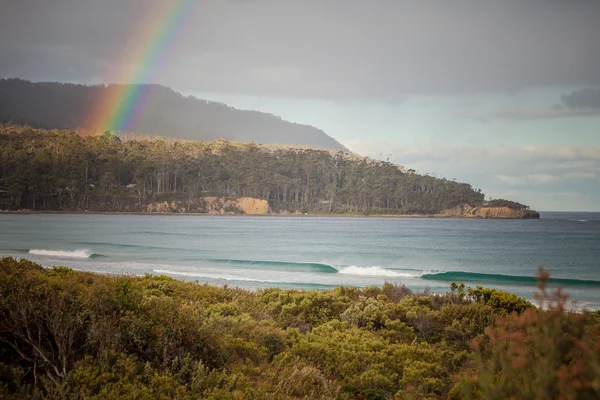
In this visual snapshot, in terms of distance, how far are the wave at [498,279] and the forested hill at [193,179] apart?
11449 centimetres

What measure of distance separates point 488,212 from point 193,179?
9095 centimetres

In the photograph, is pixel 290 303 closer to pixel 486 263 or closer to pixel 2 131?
pixel 486 263

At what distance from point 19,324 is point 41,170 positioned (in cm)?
14512

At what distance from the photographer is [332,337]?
8.94 metres

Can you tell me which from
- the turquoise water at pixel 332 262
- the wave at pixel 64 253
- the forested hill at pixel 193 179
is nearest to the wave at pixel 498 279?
the turquoise water at pixel 332 262

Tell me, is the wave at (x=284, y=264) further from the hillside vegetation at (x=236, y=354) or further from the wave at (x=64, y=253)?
the hillside vegetation at (x=236, y=354)

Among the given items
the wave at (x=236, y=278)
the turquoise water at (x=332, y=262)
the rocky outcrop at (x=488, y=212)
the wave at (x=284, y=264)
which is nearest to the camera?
the wave at (x=236, y=278)

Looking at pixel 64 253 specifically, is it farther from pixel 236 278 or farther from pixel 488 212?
pixel 488 212

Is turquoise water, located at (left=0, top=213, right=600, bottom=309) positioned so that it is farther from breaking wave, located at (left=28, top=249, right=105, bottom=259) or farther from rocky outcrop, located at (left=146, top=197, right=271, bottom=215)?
rocky outcrop, located at (left=146, top=197, right=271, bottom=215)

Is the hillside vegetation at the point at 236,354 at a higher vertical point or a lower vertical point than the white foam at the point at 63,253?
higher

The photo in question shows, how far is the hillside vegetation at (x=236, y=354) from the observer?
3537 millimetres

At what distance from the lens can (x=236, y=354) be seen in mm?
7027

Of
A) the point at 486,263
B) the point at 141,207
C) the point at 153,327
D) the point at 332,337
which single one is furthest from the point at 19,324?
the point at 141,207

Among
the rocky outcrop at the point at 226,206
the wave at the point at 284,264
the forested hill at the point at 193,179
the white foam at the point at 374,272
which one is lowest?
the wave at the point at 284,264
